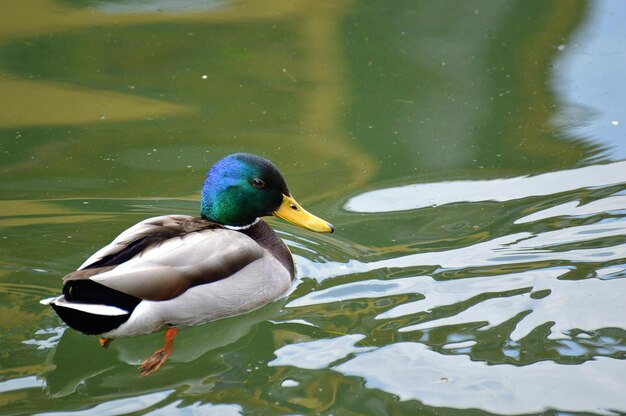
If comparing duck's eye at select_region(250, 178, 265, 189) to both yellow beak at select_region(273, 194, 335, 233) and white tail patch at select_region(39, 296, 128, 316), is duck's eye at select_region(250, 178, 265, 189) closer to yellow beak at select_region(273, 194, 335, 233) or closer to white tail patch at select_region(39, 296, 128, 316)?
yellow beak at select_region(273, 194, 335, 233)

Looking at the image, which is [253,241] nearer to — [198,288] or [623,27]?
[198,288]

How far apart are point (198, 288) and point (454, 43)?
154 inches

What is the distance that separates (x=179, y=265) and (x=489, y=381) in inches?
63.2

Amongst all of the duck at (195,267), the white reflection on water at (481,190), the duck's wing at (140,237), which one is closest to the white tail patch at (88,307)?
the duck at (195,267)

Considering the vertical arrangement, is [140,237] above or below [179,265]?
above

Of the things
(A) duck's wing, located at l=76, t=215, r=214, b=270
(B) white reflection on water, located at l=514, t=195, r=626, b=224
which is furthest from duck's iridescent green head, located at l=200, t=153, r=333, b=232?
(B) white reflection on water, located at l=514, t=195, r=626, b=224

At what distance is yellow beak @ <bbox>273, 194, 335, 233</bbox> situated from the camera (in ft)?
18.5

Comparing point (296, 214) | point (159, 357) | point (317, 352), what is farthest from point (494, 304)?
point (159, 357)

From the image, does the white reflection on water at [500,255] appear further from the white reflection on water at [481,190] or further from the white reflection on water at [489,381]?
the white reflection on water at [489,381]

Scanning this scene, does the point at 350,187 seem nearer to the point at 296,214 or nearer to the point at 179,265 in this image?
the point at 296,214

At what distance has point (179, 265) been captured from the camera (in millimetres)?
5000

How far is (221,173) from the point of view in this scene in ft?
18.2

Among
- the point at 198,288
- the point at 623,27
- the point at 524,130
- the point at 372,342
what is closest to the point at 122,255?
the point at 198,288

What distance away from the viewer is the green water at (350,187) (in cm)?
453
